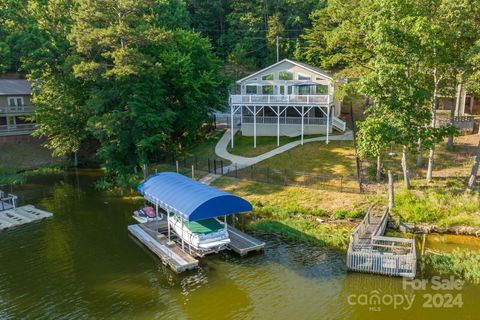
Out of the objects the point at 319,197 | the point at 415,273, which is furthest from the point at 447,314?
the point at 319,197

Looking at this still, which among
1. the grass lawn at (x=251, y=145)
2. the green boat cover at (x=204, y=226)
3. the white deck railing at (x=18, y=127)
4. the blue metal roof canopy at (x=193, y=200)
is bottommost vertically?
the green boat cover at (x=204, y=226)

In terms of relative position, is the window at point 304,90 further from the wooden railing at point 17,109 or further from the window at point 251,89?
the wooden railing at point 17,109

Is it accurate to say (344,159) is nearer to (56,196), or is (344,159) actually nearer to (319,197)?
(319,197)

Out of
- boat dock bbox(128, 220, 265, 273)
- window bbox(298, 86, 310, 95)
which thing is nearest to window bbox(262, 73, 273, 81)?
window bbox(298, 86, 310, 95)

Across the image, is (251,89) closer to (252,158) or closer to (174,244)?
(252,158)

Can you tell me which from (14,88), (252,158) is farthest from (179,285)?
(14,88)

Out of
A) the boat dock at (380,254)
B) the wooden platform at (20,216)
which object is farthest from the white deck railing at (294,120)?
the wooden platform at (20,216)
